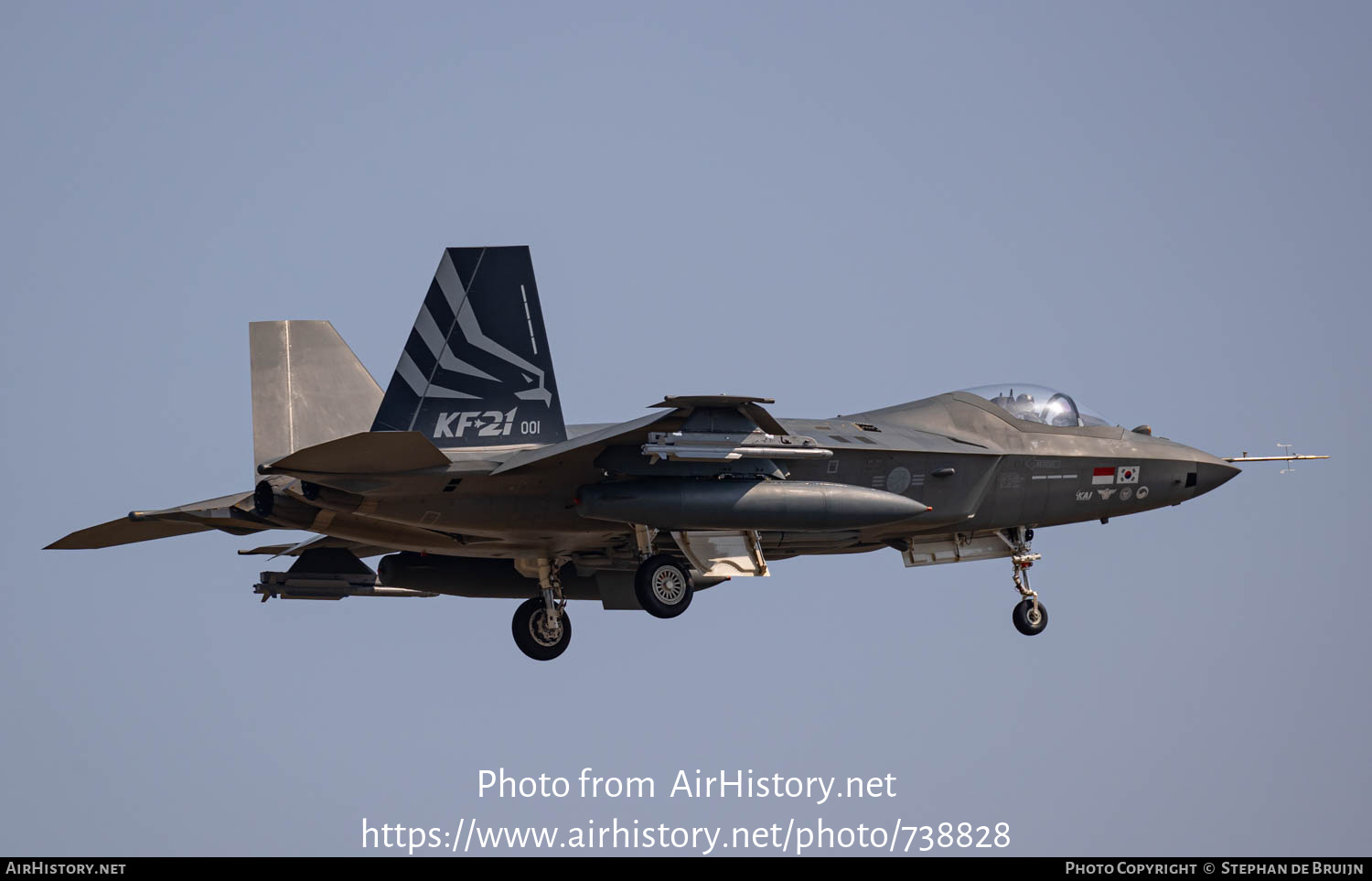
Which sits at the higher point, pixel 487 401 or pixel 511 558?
pixel 487 401

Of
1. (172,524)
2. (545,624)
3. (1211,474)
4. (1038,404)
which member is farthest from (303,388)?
(1211,474)

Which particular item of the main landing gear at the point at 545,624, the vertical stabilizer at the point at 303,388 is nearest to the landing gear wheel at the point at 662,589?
the main landing gear at the point at 545,624

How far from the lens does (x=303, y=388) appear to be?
23.0 m

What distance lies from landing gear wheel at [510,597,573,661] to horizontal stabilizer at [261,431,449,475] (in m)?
5.24

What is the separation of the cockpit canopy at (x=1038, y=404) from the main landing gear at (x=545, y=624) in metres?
6.48

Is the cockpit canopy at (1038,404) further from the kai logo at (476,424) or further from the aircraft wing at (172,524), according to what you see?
the aircraft wing at (172,524)

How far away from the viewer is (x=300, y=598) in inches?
1012

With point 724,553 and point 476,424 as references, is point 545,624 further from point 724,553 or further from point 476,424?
point 476,424

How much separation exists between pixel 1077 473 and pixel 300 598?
11089 millimetres

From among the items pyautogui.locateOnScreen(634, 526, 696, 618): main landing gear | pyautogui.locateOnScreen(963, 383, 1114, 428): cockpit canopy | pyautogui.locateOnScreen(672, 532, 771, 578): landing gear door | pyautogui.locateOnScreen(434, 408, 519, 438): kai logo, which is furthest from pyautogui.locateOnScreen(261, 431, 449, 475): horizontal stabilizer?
pyautogui.locateOnScreen(963, 383, 1114, 428): cockpit canopy

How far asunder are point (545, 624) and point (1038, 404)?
7591 mm

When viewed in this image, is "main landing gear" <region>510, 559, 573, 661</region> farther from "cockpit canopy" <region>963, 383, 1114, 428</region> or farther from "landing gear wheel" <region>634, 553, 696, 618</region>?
"cockpit canopy" <region>963, 383, 1114, 428</region>

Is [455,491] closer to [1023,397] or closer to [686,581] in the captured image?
[686,581]

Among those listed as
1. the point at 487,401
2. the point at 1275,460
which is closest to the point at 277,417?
the point at 487,401
